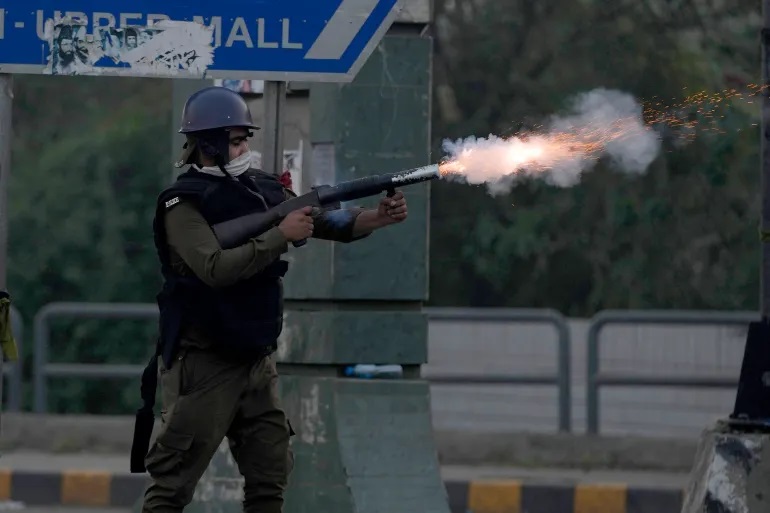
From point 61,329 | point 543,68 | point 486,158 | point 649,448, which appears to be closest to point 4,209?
point 486,158

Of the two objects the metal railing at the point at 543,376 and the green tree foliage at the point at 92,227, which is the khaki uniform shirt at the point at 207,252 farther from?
the green tree foliage at the point at 92,227

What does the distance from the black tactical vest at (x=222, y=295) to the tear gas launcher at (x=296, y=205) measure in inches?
2.4

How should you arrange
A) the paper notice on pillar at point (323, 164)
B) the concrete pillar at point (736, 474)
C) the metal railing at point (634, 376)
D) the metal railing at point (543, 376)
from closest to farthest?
the concrete pillar at point (736, 474), the paper notice on pillar at point (323, 164), the metal railing at point (634, 376), the metal railing at point (543, 376)

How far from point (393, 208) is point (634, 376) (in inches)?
229

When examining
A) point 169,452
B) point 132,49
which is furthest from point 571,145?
point 169,452

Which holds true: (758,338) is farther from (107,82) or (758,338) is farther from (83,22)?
(107,82)

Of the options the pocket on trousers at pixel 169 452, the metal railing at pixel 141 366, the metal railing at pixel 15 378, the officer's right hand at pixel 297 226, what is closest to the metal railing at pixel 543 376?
the metal railing at pixel 141 366

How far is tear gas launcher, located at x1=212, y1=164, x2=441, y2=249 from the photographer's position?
5230 millimetres

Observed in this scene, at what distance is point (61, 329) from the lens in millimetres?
13242

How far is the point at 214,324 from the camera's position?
5238 millimetres

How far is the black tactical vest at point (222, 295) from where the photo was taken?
5238 mm

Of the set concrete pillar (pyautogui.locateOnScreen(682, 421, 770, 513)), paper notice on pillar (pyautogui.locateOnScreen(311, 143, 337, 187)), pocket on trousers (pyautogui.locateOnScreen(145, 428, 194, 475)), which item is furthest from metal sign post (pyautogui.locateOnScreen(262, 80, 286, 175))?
concrete pillar (pyautogui.locateOnScreen(682, 421, 770, 513))

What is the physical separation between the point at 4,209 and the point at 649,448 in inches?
206

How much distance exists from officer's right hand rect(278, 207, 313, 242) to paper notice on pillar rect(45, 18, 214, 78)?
47 centimetres
